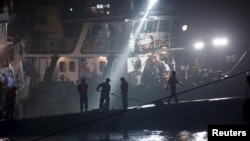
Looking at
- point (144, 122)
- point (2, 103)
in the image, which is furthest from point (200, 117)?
point (2, 103)

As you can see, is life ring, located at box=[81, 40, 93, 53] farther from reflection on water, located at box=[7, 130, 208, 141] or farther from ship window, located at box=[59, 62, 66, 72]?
reflection on water, located at box=[7, 130, 208, 141]

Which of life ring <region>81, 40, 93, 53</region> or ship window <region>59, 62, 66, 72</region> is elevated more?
life ring <region>81, 40, 93, 53</region>

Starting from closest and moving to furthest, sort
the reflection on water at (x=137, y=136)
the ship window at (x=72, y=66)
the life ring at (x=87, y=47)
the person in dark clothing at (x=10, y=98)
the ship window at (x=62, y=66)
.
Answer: the reflection on water at (x=137, y=136) → the person in dark clothing at (x=10, y=98) → the life ring at (x=87, y=47) → the ship window at (x=72, y=66) → the ship window at (x=62, y=66)

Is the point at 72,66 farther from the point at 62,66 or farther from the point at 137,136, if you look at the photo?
the point at 137,136

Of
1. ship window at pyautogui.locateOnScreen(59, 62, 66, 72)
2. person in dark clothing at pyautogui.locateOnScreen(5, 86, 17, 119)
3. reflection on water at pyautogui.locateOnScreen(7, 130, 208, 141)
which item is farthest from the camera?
ship window at pyautogui.locateOnScreen(59, 62, 66, 72)

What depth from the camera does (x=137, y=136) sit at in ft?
56.4

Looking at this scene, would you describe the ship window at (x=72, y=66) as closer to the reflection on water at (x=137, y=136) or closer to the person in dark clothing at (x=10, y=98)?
the person in dark clothing at (x=10, y=98)

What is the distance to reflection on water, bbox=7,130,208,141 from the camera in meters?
16.3

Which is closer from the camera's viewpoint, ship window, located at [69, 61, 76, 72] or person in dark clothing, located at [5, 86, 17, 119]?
person in dark clothing, located at [5, 86, 17, 119]

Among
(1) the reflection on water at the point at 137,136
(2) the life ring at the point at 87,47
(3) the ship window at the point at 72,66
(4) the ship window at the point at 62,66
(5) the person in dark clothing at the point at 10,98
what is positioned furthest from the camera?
(4) the ship window at the point at 62,66

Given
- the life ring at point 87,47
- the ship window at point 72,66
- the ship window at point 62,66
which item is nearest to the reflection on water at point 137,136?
the life ring at point 87,47

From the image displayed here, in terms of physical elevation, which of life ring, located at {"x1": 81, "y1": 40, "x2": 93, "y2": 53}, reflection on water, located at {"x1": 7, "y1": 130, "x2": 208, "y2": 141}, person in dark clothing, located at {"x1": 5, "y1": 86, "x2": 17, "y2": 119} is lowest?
reflection on water, located at {"x1": 7, "y1": 130, "x2": 208, "y2": 141}

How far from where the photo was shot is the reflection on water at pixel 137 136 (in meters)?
16.3

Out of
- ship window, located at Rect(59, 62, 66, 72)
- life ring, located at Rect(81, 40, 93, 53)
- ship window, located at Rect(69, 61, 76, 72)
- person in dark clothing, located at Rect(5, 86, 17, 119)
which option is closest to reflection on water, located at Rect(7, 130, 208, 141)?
person in dark clothing, located at Rect(5, 86, 17, 119)
